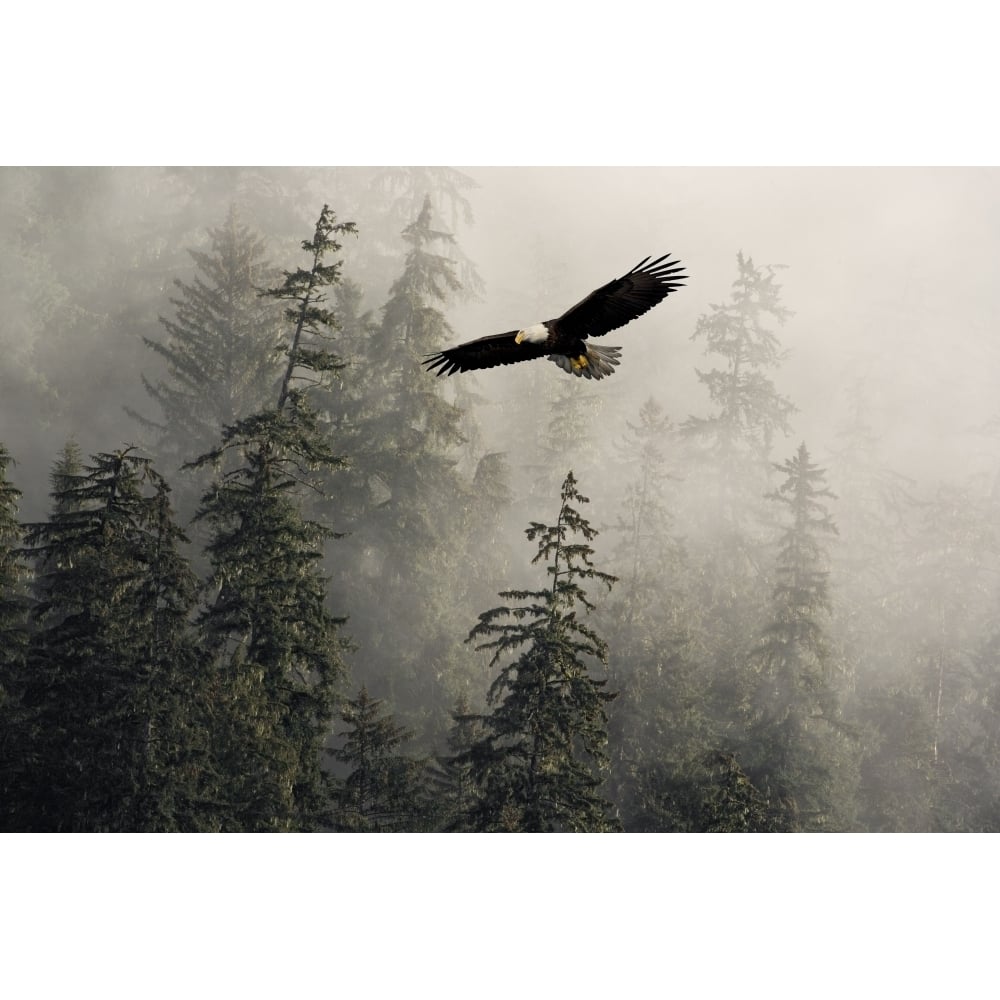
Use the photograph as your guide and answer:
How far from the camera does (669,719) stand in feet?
96.0

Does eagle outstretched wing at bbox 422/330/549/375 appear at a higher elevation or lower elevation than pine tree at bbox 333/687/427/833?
higher

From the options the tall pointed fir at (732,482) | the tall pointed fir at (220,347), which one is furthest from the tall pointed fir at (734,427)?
the tall pointed fir at (220,347)

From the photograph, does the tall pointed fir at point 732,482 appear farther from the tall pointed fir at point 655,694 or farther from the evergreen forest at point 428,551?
the tall pointed fir at point 655,694

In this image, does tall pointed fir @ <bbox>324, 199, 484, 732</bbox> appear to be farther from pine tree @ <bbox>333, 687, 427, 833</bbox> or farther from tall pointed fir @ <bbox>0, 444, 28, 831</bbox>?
tall pointed fir @ <bbox>0, 444, 28, 831</bbox>

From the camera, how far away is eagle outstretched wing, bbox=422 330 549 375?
11.9 m

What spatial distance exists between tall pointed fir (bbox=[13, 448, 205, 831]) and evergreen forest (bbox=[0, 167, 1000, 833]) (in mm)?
75

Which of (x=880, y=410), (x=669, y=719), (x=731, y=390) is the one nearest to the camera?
(x=669, y=719)

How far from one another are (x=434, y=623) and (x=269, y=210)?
74.1 feet

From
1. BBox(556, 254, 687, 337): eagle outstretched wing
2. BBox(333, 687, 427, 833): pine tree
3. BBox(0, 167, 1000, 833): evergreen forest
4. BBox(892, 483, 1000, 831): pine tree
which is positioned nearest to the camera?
BBox(556, 254, 687, 337): eagle outstretched wing

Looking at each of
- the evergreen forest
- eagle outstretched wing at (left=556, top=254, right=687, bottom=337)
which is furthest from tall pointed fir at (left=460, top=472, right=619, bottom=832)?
eagle outstretched wing at (left=556, top=254, right=687, bottom=337)

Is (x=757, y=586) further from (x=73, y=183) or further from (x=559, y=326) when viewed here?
(x=73, y=183)

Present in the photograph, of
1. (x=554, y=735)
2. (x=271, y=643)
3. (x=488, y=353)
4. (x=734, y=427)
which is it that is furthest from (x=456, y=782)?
(x=734, y=427)

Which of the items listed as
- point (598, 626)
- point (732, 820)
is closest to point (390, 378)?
point (598, 626)

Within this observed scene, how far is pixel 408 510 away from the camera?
118 ft
